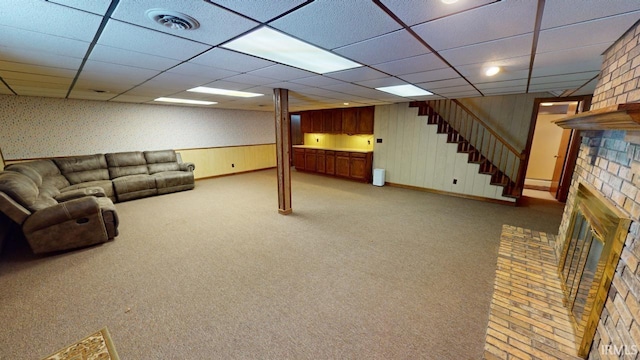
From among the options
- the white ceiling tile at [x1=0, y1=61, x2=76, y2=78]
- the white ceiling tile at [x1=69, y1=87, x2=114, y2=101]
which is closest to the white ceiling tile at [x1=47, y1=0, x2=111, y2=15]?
the white ceiling tile at [x1=0, y1=61, x2=76, y2=78]

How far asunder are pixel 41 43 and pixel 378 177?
5935mm

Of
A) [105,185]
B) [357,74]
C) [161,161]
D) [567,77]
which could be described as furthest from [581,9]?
[161,161]

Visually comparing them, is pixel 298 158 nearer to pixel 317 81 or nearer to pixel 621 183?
pixel 317 81

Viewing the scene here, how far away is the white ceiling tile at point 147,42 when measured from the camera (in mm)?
1615

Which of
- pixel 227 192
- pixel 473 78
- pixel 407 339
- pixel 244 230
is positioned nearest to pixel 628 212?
pixel 407 339

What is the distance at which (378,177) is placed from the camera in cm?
637

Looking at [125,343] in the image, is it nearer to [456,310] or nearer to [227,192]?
[456,310]

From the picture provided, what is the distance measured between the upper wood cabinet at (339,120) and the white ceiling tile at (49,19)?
5.80 m

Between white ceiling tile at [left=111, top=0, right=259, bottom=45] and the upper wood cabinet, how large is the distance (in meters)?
5.31

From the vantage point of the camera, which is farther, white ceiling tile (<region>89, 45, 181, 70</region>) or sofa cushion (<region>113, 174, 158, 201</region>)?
sofa cushion (<region>113, 174, 158, 201</region>)

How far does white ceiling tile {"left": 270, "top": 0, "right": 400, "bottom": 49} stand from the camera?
131 cm

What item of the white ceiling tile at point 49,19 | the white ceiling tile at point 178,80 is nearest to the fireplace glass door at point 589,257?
the white ceiling tile at point 49,19

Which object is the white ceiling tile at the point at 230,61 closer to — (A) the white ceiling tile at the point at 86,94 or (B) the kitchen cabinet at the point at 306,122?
(A) the white ceiling tile at the point at 86,94

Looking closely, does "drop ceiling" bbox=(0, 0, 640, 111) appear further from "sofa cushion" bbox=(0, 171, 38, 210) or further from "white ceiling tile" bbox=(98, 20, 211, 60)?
"sofa cushion" bbox=(0, 171, 38, 210)
